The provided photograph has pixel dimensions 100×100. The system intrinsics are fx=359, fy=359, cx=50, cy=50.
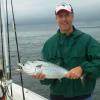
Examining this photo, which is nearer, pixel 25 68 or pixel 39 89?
pixel 25 68

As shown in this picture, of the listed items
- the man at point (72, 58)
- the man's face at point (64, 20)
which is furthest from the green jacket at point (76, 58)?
the man's face at point (64, 20)

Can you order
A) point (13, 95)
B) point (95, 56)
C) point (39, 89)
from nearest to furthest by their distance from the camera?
1. point (95, 56)
2. point (13, 95)
3. point (39, 89)

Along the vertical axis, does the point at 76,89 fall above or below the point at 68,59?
below

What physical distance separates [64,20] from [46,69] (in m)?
0.66

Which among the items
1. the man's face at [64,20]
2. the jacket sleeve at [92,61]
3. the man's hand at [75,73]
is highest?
the man's face at [64,20]

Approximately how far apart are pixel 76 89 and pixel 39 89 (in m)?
9.81

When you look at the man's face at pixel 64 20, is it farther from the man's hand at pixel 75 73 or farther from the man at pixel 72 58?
A: the man's hand at pixel 75 73

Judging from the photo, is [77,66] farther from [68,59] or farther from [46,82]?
[46,82]

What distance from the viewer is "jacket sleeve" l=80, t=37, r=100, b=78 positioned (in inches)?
173

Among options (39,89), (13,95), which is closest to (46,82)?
(13,95)

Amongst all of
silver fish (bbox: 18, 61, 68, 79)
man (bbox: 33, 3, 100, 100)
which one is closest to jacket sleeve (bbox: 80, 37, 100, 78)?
man (bbox: 33, 3, 100, 100)

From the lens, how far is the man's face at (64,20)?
4.53 m

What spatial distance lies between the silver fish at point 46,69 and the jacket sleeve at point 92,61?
274 mm

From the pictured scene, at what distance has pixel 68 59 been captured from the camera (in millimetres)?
4586
